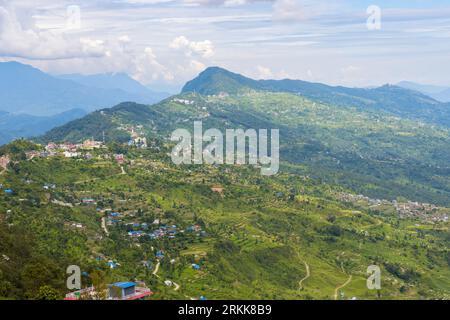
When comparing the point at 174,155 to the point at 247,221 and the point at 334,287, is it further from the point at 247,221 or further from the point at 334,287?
the point at 334,287

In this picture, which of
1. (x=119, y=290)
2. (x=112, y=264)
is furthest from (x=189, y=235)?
(x=119, y=290)

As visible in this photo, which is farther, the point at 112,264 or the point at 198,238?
the point at 198,238

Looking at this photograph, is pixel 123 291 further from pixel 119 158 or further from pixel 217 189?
pixel 119 158
